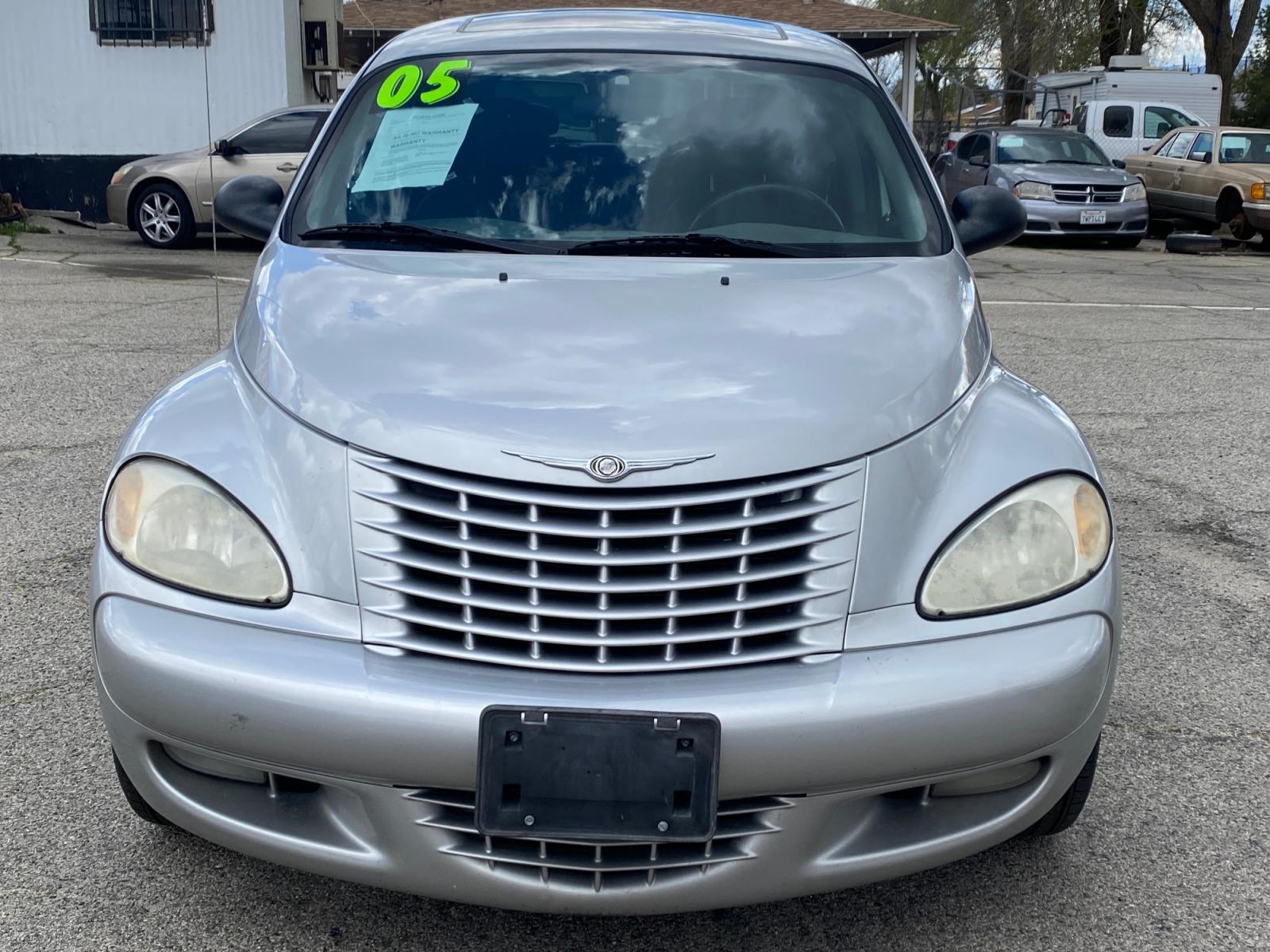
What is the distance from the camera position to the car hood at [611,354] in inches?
84.8

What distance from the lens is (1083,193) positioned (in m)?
16.2

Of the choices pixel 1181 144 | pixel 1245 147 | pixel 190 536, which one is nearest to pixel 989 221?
pixel 190 536

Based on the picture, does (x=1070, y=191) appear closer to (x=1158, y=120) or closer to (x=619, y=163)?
(x=1158, y=120)

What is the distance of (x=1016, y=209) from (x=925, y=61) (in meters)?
49.3

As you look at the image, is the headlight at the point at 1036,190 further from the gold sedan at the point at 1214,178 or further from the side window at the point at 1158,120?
the side window at the point at 1158,120

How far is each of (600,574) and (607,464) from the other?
176mm

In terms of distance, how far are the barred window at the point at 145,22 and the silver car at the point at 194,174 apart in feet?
9.40

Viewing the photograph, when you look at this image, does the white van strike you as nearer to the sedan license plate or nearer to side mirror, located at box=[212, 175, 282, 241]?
side mirror, located at box=[212, 175, 282, 241]

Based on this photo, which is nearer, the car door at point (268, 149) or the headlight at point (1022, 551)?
the headlight at point (1022, 551)

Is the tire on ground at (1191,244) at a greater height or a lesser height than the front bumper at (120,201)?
lesser

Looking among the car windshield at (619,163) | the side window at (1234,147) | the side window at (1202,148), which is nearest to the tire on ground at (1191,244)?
the side window at (1234,147)

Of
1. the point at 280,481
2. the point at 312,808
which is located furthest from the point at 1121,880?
the point at 280,481

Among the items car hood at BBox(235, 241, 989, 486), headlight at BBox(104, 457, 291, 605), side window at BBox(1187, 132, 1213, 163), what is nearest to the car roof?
car hood at BBox(235, 241, 989, 486)

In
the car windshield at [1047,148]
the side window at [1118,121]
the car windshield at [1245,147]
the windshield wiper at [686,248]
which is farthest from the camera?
the side window at [1118,121]
